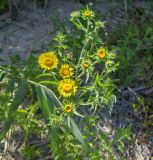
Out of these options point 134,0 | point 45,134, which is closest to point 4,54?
point 45,134

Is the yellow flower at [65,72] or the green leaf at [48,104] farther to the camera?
the yellow flower at [65,72]

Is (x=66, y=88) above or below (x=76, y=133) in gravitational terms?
above

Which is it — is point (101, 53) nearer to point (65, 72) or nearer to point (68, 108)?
point (65, 72)

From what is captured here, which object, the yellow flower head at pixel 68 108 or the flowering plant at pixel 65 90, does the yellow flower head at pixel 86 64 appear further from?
the yellow flower head at pixel 68 108

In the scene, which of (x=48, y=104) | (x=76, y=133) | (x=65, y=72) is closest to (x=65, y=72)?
(x=65, y=72)

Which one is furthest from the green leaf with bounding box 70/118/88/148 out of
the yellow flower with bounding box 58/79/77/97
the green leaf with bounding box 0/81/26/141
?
the green leaf with bounding box 0/81/26/141

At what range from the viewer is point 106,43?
2.26 meters

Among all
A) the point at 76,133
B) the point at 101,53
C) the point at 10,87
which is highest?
the point at 101,53

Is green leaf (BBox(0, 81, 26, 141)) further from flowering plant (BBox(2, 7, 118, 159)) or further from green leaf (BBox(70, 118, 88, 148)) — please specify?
green leaf (BBox(70, 118, 88, 148))

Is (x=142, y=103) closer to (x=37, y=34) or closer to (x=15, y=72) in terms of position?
(x=15, y=72)

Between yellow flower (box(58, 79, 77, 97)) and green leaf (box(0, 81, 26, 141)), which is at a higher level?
yellow flower (box(58, 79, 77, 97))

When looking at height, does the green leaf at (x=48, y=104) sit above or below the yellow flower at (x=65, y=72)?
below

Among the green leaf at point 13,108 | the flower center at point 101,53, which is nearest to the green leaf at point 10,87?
the green leaf at point 13,108

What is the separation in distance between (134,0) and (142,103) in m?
0.99
